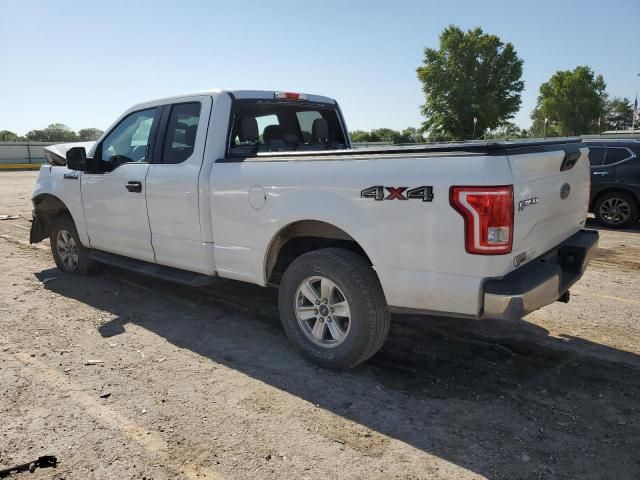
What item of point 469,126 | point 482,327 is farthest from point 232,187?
point 469,126

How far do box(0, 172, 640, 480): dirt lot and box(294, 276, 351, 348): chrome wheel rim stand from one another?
25 centimetres

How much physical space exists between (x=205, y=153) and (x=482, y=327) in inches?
111

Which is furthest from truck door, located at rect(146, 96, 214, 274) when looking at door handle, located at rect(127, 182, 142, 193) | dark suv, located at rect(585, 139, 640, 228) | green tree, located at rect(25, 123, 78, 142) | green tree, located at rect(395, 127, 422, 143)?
green tree, located at rect(25, 123, 78, 142)

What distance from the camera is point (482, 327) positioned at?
4508 mm

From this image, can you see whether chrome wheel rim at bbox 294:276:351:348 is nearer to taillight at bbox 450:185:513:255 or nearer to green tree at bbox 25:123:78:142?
taillight at bbox 450:185:513:255

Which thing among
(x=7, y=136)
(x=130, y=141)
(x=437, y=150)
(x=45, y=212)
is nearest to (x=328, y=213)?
(x=437, y=150)

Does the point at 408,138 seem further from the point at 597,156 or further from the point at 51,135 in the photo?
the point at 51,135

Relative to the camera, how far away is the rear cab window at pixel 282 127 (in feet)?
14.8

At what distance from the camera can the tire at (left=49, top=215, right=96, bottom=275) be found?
242 inches

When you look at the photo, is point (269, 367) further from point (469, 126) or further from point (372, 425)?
point (469, 126)

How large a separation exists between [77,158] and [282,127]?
2.10 meters

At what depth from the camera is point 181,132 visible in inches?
183

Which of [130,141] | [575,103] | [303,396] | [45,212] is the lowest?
[303,396]

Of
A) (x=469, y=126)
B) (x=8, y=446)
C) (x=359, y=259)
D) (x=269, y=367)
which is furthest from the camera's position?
(x=469, y=126)
